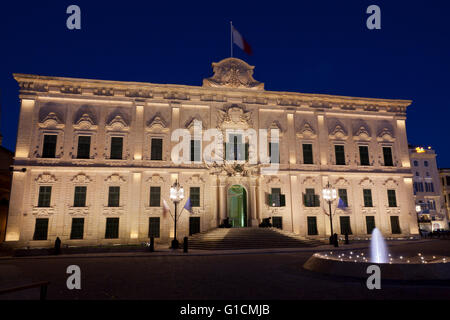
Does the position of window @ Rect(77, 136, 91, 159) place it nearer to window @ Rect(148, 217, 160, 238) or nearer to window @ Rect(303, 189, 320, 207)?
window @ Rect(148, 217, 160, 238)

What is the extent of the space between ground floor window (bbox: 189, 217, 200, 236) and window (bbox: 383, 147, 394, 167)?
19007 mm

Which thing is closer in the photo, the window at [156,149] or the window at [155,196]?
the window at [155,196]

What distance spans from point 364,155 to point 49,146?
28.0m

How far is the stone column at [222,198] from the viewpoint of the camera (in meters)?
25.4

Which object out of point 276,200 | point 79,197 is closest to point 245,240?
point 276,200

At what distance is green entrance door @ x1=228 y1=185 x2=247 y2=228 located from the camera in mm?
26883

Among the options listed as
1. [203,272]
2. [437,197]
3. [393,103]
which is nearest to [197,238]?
[203,272]

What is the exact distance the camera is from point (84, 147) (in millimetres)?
25031

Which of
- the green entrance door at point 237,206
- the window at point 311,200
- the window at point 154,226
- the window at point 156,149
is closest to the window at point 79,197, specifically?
the window at point 154,226

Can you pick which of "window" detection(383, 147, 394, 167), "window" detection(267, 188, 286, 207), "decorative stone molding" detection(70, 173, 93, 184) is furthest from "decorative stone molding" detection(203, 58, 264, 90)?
"window" detection(383, 147, 394, 167)

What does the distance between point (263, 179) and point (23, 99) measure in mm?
20726

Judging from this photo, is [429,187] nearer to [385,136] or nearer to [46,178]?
[385,136]

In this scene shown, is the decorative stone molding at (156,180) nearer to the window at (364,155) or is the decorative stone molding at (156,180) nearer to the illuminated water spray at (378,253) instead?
the illuminated water spray at (378,253)

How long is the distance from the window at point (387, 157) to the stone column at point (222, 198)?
16.2 meters
